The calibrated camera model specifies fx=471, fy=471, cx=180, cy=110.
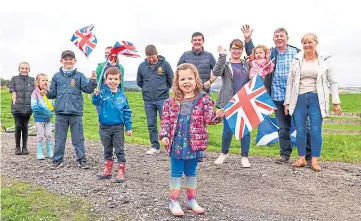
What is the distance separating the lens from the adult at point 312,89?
30.0 feet

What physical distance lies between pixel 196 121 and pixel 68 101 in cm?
408

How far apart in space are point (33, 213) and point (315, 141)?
548 centimetres

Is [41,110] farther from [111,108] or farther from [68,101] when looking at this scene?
[111,108]

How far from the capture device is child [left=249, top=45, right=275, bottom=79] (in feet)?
31.1

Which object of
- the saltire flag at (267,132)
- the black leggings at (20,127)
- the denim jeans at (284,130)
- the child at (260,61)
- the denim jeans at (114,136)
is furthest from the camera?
the saltire flag at (267,132)

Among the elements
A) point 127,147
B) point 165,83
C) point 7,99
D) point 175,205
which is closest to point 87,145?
point 127,147

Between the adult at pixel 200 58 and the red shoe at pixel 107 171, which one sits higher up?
the adult at pixel 200 58

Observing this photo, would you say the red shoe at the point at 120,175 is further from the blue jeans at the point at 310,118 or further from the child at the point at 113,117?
the blue jeans at the point at 310,118

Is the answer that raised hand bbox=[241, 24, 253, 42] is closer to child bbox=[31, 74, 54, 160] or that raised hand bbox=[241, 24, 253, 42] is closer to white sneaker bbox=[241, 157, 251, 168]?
white sneaker bbox=[241, 157, 251, 168]

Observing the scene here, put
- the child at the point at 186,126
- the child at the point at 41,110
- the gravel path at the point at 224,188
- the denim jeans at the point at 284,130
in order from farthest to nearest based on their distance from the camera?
the child at the point at 41,110, the denim jeans at the point at 284,130, the gravel path at the point at 224,188, the child at the point at 186,126

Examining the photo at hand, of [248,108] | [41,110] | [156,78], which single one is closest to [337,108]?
[248,108]

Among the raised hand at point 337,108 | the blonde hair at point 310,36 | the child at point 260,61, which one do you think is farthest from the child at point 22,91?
the raised hand at point 337,108

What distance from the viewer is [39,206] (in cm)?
704

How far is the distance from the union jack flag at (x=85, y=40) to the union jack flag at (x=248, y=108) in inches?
125
